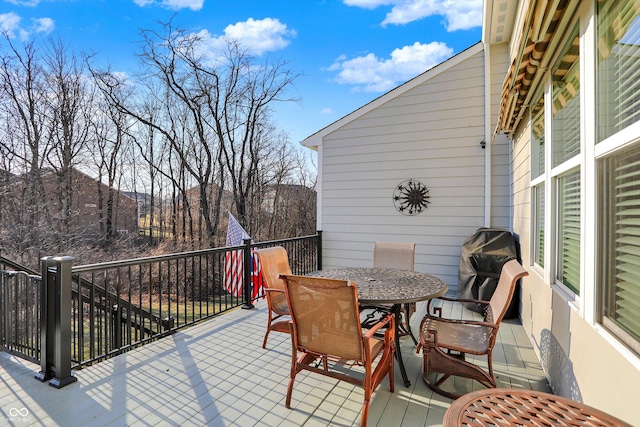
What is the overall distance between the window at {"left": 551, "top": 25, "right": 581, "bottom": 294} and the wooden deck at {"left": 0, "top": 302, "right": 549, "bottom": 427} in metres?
1.06

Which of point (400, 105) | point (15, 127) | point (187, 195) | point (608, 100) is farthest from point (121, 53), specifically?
point (608, 100)

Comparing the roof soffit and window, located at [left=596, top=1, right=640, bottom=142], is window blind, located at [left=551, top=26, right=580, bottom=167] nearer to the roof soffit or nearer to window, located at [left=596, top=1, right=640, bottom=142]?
the roof soffit

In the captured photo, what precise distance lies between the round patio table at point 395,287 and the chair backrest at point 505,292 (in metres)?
0.38

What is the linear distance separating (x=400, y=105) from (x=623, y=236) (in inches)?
187

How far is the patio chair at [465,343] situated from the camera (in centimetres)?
220

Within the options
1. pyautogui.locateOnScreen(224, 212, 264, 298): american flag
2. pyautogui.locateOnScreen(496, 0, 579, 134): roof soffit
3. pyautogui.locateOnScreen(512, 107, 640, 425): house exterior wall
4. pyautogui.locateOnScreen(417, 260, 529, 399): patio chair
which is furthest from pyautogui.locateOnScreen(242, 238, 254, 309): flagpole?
pyautogui.locateOnScreen(496, 0, 579, 134): roof soffit

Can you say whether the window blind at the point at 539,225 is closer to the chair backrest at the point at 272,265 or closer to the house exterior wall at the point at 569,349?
the house exterior wall at the point at 569,349

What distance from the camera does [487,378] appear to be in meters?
2.25

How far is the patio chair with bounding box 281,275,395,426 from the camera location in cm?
194

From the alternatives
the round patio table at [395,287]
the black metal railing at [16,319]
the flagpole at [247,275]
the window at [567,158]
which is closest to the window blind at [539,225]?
the window at [567,158]

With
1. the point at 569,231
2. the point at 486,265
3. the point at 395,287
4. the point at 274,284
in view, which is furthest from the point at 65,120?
the point at 569,231

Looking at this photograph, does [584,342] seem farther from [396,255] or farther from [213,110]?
[213,110]

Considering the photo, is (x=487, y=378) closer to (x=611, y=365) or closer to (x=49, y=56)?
(x=611, y=365)

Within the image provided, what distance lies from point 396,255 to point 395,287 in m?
1.40
